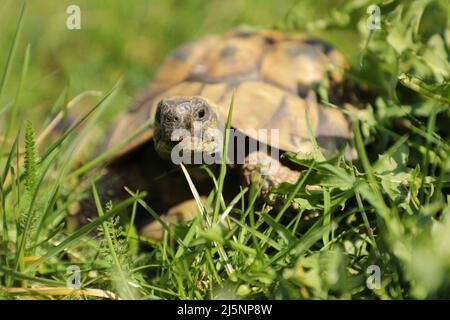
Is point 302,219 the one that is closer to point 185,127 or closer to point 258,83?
point 185,127

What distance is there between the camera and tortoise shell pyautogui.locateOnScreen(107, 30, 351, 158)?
9.19ft

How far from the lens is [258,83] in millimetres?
2973

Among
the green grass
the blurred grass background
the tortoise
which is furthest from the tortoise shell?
the blurred grass background

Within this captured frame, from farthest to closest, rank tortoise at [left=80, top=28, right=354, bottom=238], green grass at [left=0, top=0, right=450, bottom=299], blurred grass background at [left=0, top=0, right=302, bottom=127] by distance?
blurred grass background at [left=0, top=0, right=302, bottom=127]
tortoise at [left=80, top=28, right=354, bottom=238]
green grass at [left=0, top=0, right=450, bottom=299]

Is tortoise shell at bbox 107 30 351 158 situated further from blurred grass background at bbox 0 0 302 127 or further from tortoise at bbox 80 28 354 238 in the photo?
blurred grass background at bbox 0 0 302 127

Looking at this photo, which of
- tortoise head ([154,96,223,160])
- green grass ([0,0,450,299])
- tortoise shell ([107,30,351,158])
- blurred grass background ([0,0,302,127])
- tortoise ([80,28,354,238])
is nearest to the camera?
green grass ([0,0,450,299])

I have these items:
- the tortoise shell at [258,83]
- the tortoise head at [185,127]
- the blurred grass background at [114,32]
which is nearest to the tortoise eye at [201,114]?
the tortoise head at [185,127]

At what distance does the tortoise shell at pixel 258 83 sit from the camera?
9.19 feet

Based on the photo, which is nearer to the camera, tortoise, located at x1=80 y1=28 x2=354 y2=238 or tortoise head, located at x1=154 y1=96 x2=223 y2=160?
tortoise head, located at x1=154 y1=96 x2=223 y2=160

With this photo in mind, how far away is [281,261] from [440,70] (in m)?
1.22

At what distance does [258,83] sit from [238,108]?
0.23 meters

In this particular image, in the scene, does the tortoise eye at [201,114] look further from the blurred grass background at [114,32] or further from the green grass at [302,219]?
the blurred grass background at [114,32]
